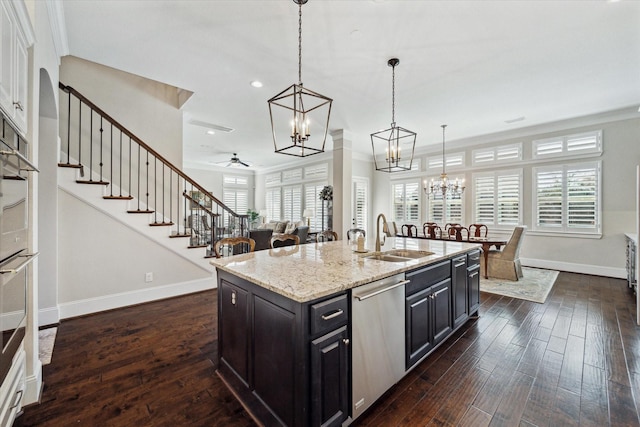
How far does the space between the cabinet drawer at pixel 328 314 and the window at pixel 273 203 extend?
9.49 m

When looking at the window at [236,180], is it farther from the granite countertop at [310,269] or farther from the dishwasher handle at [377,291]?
the dishwasher handle at [377,291]

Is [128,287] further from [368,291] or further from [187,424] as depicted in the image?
[368,291]

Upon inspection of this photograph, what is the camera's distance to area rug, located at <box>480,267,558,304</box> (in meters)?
4.12

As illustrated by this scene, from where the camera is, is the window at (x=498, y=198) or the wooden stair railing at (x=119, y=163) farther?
the window at (x=498, y=198)

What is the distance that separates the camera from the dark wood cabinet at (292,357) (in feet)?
4.62

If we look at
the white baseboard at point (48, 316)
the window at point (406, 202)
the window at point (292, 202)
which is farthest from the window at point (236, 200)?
the white baseboard at point (48, 316)

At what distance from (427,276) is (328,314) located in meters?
1.18

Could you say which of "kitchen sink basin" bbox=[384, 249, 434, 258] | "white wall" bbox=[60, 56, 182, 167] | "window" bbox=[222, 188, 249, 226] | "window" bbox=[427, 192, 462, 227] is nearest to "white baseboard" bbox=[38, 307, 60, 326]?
"white wall" bbox=[60, 56, 182, 167]

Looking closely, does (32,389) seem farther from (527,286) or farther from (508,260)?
(508,260)

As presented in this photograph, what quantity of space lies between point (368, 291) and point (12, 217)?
2064 millimetres

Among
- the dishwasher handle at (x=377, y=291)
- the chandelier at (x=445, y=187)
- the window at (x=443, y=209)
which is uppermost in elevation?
the chandelier at (x=445, y=187)

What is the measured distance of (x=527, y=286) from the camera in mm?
4578

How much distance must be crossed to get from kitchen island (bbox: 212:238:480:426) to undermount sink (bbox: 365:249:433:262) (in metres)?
0.23

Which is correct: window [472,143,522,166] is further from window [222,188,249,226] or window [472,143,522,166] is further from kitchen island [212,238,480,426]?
window [222,188,249,226]
